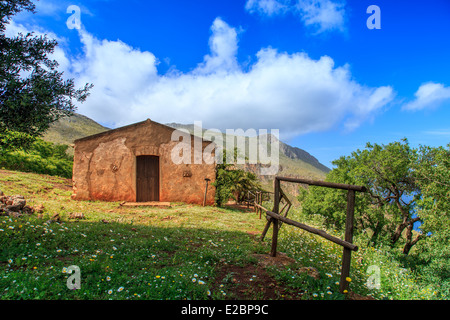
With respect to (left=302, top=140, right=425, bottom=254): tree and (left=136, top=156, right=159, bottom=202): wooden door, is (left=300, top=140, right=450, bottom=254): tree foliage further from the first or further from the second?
(left=136, top=156, right=159, bottom=202): wooden door

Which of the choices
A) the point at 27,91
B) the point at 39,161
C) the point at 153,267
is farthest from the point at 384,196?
the point at 39,161

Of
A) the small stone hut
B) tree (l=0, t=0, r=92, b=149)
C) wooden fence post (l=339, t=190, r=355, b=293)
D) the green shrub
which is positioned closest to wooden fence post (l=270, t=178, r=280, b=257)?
wooden fence post (l=339, t=190, r=355, b=293)

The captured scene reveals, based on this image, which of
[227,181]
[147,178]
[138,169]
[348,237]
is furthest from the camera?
[227,181]

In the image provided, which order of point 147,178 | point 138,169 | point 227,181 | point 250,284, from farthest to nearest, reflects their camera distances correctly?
point 227,181
point 147,178
point 138,169
point 250,284

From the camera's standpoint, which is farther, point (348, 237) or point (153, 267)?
point (153, 267)

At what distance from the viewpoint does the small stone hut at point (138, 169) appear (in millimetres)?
13523

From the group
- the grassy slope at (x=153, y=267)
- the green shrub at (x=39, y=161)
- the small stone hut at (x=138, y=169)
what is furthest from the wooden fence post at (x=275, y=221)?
the green shrub at (x=39, y=161)

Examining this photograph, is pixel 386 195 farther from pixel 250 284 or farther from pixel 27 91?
pixel 27 91

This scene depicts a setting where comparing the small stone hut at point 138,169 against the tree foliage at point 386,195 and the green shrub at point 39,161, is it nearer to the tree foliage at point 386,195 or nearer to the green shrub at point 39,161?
the green shrub at point 39,161

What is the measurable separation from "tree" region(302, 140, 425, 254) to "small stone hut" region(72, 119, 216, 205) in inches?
435

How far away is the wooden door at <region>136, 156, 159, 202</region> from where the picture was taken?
14.3 m

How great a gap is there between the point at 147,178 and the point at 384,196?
18995 mm

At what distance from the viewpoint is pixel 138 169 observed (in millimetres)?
14336
